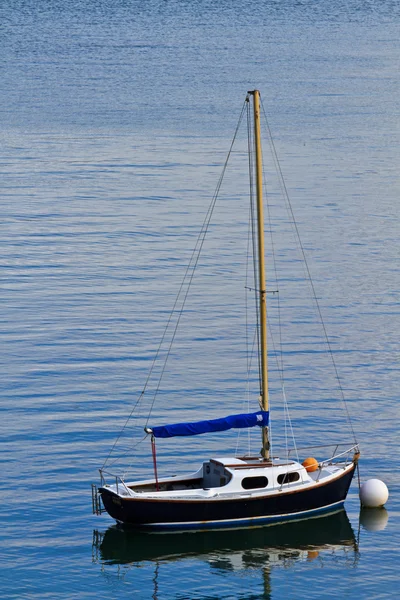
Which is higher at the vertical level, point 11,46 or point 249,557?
point 11,46

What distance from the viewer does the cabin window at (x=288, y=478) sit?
43281 mm

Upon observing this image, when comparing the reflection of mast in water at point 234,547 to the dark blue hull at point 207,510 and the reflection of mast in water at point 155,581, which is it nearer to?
the reflection of mast in water at point 155,581

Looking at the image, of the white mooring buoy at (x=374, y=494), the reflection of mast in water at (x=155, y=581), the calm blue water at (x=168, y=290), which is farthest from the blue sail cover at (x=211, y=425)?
the reflection of mast in water at (x=155, y=581)

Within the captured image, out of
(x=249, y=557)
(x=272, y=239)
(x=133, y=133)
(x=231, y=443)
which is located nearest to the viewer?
(x=249, y=557)

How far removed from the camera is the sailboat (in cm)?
4225

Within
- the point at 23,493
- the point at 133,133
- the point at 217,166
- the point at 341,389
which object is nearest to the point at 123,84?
the point at 133,133

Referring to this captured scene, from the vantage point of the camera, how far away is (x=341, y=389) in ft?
188

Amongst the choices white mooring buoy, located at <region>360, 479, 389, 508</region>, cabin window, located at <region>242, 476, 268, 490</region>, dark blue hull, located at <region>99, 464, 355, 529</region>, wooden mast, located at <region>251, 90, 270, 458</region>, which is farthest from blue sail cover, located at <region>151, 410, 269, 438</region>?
white mooring buoy, located at <region>360, 479, 389, 508</region>

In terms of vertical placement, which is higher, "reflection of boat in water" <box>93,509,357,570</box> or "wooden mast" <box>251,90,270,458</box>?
"wooden mast" <box>251,90,270,458</box>

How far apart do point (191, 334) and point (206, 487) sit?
848 inches

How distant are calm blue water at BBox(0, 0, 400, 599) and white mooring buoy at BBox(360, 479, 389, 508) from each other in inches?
21.9

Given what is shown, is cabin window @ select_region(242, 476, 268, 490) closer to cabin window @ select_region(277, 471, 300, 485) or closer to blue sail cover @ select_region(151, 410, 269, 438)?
cabin window @ select_region(277, 471, 300, 485)

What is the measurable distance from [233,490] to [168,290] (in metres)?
31.7

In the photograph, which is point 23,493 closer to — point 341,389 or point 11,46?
point 341,389
